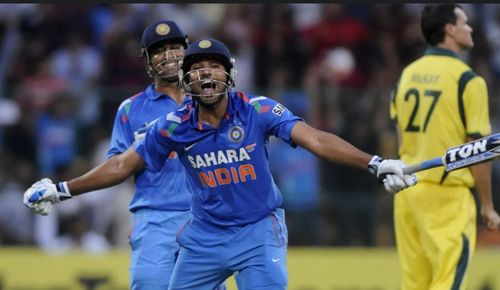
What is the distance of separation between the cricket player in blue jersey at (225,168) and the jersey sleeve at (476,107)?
1844mm

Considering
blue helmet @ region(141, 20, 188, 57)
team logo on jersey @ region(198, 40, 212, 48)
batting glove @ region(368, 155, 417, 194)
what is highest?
blue helmet @ region(141, 20, 188, 57)

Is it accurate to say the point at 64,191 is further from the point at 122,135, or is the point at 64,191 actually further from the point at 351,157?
the point at 351,157

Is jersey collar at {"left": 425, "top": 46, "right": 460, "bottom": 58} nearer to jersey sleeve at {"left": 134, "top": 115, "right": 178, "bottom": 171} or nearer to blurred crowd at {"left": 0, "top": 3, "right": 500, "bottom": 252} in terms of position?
jersey sleeve at {"left": 134, "top": 115, "right": 178, "bottom": 171}

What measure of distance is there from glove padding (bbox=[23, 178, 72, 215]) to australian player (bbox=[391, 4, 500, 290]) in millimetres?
2772

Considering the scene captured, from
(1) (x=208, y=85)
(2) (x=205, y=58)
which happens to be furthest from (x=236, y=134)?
(2) (x=205, y=58)

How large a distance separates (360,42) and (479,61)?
150 centimetres

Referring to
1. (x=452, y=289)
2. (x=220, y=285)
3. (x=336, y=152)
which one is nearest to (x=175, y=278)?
(x=220, y=285)

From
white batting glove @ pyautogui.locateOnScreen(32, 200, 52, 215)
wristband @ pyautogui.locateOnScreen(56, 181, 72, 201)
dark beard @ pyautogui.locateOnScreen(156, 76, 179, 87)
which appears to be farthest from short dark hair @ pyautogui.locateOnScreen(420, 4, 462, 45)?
white batting glove @ pyautogui.locateOnScreen(32, 200, 52, 215)

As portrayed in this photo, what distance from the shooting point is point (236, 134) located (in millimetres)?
7734

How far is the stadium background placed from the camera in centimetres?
1259

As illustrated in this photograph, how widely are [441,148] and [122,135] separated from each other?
2.38 meters

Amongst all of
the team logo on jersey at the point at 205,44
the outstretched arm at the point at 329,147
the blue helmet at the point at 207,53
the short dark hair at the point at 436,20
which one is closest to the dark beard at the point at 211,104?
the blue helmet at the point at 207,53

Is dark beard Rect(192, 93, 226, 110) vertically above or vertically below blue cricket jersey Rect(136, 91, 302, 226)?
above

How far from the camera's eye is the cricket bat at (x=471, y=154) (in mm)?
7434
